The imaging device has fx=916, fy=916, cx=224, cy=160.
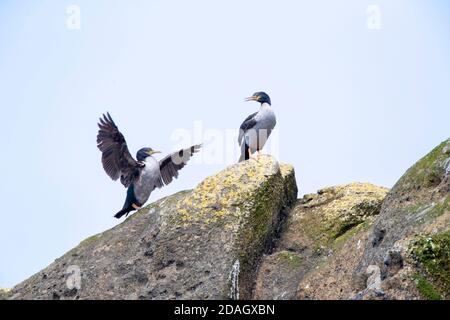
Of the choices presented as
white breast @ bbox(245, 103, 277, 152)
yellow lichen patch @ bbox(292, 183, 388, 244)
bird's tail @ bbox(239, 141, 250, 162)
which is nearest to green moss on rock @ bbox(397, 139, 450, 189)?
yellow lichen patch @ bbox(292, 183, 388, 244)

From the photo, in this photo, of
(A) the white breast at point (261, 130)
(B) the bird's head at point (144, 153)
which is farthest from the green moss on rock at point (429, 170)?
(B) the bird's head at point (144, 153)

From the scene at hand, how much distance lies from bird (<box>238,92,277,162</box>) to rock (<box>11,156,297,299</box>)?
9.73 ft

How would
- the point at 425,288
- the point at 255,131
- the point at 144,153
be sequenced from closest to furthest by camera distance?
1. the point at 425,288
2. the point at 255,131
3. the point at 144,153

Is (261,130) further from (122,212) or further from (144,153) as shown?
(122,212)

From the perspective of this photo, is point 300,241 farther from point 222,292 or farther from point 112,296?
point 112,296

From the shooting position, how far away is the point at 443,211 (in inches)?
560

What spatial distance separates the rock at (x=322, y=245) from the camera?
50.6 ft

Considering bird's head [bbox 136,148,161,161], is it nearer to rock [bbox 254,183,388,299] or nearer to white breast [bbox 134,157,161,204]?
white breast [bbox 134,157,161,204]

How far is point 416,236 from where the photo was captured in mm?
13508

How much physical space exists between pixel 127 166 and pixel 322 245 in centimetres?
622

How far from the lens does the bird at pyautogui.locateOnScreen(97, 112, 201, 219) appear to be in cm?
2103

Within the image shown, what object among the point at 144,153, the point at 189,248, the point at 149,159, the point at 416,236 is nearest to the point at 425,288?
the point at 416,236
